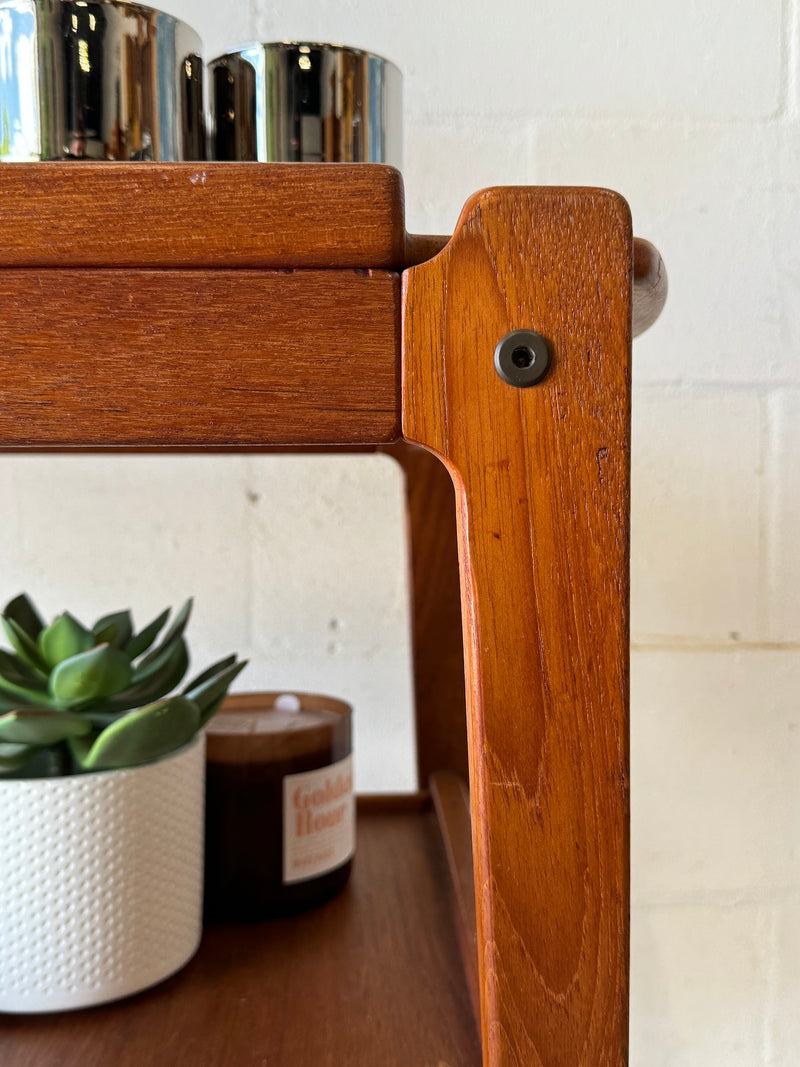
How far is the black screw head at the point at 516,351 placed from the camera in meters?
0.28

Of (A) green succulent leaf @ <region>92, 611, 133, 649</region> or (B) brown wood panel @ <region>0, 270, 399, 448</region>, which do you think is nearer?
(B) brown wood panel @ <region>0, 270, 399, 448</region>

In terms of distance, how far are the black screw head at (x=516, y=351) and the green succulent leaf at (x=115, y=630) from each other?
34cm

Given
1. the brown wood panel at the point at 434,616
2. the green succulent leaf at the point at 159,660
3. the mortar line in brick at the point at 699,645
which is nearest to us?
the green succulent leaf at the point at 159,660

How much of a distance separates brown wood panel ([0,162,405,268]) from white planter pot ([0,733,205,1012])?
0.25 metres

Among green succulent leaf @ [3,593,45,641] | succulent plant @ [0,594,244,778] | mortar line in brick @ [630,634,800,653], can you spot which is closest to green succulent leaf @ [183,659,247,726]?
succulent plant @ [0,594,244,778]

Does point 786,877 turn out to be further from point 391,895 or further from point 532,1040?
point 532,1040

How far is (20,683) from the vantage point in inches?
19.3

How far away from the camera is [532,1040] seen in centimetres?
28

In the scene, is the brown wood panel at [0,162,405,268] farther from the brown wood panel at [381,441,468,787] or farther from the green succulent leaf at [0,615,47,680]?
the brown wood panel at [381,441,468,787]

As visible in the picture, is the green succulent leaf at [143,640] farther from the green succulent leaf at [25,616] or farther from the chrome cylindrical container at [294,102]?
the chrome cylindrical container at [294,102]

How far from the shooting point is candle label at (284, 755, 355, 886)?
550 mm

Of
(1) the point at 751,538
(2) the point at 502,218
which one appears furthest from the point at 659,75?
(2) the point at 502,218

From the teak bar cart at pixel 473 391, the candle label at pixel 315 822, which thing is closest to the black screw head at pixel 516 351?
the teak bar cart at pixel 473 391

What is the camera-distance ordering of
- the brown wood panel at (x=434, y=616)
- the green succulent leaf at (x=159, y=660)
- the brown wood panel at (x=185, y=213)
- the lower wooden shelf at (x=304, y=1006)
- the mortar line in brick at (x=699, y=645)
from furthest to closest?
the mortar line in brick at (x=699, y=645), the brown wood panel at (x=434, y=616), the green succulent leaf at (x=159, y=660), the lower wooden shelf at (x=304, y=1006), the brown wood panel at (x=185, y=213)
